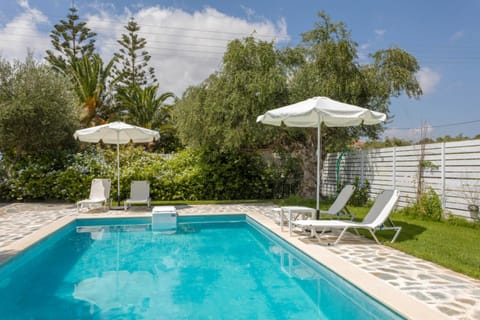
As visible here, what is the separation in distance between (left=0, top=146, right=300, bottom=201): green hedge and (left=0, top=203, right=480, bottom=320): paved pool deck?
372 cm

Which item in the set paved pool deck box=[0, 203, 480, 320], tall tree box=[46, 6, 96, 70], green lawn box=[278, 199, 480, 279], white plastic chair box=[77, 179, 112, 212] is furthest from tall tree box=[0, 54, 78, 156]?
→ tall tree box=[46, 6, 96, 70]

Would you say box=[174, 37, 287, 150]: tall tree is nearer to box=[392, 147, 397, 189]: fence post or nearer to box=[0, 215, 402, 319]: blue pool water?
box=[392, 147, 397, 189]: fence post

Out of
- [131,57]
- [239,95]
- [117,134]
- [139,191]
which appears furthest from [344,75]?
[131,57]

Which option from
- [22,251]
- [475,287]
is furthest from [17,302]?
[475,287]

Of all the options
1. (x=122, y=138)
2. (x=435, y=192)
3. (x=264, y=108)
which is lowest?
(x=435, y=192)

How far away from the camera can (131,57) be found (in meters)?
31.8

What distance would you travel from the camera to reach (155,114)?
24.2 metres

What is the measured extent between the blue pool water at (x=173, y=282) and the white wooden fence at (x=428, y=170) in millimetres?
4354

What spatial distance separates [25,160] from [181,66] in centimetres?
1161

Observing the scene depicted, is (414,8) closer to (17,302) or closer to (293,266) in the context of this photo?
(293,266)

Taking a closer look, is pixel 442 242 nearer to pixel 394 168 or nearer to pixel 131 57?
pixel 394 168

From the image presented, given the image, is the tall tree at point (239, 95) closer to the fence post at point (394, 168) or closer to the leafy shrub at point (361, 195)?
the leafy shrub at point (361, 195)

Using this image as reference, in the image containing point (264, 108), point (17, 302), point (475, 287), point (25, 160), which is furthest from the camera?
point (25, 160)

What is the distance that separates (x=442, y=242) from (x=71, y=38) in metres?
30.5
